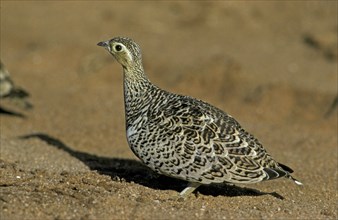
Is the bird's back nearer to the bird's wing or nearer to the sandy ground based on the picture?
→ the bird's wing

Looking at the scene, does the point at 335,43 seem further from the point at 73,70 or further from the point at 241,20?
the point at 73,70

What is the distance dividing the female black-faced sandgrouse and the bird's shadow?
617 mm

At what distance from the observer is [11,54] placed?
1898cm

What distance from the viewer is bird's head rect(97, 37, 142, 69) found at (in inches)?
348

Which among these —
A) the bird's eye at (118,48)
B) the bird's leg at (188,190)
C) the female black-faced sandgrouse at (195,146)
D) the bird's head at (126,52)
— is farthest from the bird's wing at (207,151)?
the bird's eye at (118,48)

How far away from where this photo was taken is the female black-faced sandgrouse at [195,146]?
25.6 feet

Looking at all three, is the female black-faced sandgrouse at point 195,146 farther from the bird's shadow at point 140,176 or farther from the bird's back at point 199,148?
the bird's shadow at point 140,176

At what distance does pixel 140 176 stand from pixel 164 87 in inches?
279

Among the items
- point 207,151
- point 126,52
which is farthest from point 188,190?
point 126,52

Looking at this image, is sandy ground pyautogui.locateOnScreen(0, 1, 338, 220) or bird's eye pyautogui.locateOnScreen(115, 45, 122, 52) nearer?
sandy ground pyautogui.locateOnScreen(0, 1, 338, 220)

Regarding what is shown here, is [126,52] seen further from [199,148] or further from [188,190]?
[188,190]

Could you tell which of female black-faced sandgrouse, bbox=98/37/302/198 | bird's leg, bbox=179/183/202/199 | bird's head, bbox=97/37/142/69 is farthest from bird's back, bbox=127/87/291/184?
bird's head, bbox=97/37/142/69

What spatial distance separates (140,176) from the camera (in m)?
9.29

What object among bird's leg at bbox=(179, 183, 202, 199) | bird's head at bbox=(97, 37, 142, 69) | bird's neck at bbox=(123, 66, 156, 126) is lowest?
bird's leg at bbox=(179, 183, 202, 199)
